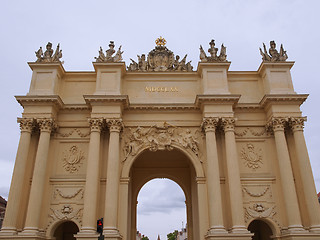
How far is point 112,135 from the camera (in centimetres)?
1925

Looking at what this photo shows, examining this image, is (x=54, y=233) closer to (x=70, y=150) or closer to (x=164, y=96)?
(x=70, y=150)

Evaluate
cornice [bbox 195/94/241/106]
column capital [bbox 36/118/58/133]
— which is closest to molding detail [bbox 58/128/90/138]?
column capital [bbox 36/118/58/133]

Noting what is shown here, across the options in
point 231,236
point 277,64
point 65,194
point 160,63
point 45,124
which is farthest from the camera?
point 160,63

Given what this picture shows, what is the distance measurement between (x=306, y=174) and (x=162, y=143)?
29.5 feet

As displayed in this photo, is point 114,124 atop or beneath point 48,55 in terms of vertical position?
beneath

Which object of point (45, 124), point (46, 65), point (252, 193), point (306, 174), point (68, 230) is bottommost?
point (68, 230)

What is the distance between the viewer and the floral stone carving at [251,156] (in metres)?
19.9

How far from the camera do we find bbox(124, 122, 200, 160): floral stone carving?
20.1 meters

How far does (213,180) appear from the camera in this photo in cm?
1828

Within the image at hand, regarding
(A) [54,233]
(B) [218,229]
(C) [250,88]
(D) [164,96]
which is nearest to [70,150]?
(A) [54,233]

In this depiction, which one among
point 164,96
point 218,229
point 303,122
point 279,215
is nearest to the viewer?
point 218,229

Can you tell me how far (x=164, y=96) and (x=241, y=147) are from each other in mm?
6311

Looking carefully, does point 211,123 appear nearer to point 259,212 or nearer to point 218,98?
point 218,98

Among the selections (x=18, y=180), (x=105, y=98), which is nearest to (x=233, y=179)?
(x=105, y=98)
